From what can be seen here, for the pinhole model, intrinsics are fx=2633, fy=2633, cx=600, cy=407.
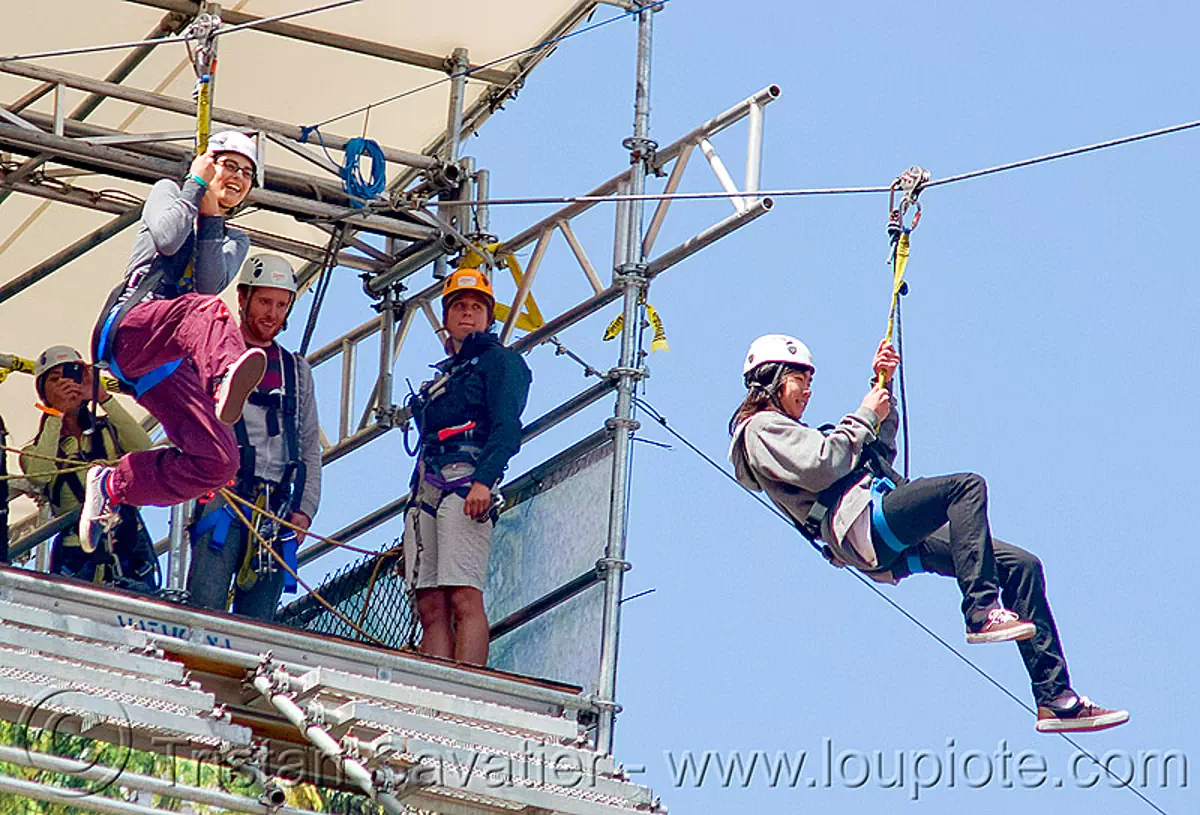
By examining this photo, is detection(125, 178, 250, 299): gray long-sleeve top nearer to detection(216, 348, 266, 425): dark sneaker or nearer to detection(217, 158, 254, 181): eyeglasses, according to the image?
detection(217, 158, 254, 181): eyeglasses

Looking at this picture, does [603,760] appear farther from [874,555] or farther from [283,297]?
[283,297]

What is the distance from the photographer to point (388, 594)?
39.8ft

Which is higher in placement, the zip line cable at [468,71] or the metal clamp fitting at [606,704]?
the zip line cable at [468,71]

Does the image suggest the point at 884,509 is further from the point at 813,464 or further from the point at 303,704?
the point at 303,704

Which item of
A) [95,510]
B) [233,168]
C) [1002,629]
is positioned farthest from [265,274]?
[1002,629]

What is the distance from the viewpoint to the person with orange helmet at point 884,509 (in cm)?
931

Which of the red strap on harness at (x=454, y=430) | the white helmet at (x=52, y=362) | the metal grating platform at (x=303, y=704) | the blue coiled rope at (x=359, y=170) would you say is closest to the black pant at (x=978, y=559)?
the metal grating platform at (x=303, y=704)

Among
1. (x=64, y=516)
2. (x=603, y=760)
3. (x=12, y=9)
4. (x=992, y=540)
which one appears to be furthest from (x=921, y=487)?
(x=12, y=9)

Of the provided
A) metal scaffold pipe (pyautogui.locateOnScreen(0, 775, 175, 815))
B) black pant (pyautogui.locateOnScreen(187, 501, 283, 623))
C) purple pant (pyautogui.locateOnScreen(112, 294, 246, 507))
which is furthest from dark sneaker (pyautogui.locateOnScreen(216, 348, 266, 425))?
black pant (pyautogui.locateOnScreen(187, 501, 283, 623))

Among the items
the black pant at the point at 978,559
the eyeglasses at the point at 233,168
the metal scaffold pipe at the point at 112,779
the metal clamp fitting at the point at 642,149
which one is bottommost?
the metal scaffold pipe at the point at 112,779

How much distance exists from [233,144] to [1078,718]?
3.76 metres

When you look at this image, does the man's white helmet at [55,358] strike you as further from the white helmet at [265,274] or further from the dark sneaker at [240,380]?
the dark sneaker at [240,380]

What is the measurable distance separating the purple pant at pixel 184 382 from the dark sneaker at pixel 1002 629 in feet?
9.07

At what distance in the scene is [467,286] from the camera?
11.2 m
